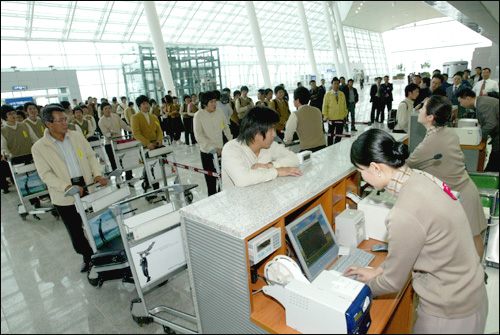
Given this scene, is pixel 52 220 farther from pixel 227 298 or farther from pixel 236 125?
pixel 236 125

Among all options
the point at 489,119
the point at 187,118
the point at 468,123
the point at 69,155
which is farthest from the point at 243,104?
the point at 69,155

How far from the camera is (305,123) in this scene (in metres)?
4.34

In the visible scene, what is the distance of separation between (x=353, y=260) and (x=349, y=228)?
242mm

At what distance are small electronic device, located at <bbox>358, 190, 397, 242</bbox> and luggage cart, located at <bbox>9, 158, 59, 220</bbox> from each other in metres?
4.92

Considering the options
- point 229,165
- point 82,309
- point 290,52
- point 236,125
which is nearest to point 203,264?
point 229,165

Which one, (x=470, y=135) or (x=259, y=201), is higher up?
(x=259, y=201)

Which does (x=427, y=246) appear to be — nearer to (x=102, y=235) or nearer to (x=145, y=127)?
(x=102, y=235)

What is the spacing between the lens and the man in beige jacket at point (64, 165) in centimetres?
288

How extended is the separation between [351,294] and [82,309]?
2.58 meters

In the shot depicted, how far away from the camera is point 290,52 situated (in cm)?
2911

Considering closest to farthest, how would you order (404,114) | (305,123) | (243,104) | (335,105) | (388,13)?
(388,13) → (305,123) → (404,114) → (335,105) → (243,104)

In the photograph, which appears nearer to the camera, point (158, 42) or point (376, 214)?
point (376, 214)

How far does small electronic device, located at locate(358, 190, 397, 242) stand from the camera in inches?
88.1

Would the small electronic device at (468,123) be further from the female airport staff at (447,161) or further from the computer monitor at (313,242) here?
the computer monitor at (313,242)
